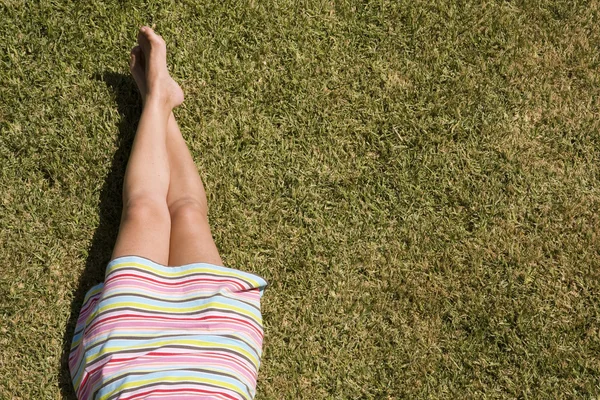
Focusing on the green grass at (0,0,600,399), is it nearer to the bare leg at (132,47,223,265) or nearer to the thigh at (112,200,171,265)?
the bare leg at (132,47,223,265)

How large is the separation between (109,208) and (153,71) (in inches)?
31.1

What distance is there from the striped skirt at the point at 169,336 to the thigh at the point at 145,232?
9 cm

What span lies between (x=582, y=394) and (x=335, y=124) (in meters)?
2.05

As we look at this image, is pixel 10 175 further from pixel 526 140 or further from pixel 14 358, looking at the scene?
pixel 526 140

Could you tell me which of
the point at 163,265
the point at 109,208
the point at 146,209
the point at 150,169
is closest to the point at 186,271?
the point at 163,265

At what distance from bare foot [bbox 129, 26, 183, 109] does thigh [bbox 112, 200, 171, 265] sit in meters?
0.65

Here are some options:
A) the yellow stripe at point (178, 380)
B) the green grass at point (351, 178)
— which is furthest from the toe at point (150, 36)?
the yellow stripe at point (178, 380)

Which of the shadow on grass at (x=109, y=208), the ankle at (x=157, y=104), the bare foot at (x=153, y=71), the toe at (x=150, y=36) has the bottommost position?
the shadow on grass at (x=109, y=208)

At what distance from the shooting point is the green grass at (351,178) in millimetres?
3234

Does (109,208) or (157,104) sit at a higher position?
(157,104)

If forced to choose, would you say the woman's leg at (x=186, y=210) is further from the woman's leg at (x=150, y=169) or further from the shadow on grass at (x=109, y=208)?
the shadow on grass at (x=109, y=208)

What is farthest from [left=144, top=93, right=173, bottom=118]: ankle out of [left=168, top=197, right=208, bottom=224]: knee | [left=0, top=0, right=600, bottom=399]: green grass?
[left=168, top=197, right=208, bottom=224]: knee

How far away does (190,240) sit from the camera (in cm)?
285

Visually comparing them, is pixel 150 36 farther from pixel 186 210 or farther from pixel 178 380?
pixel 178 380
